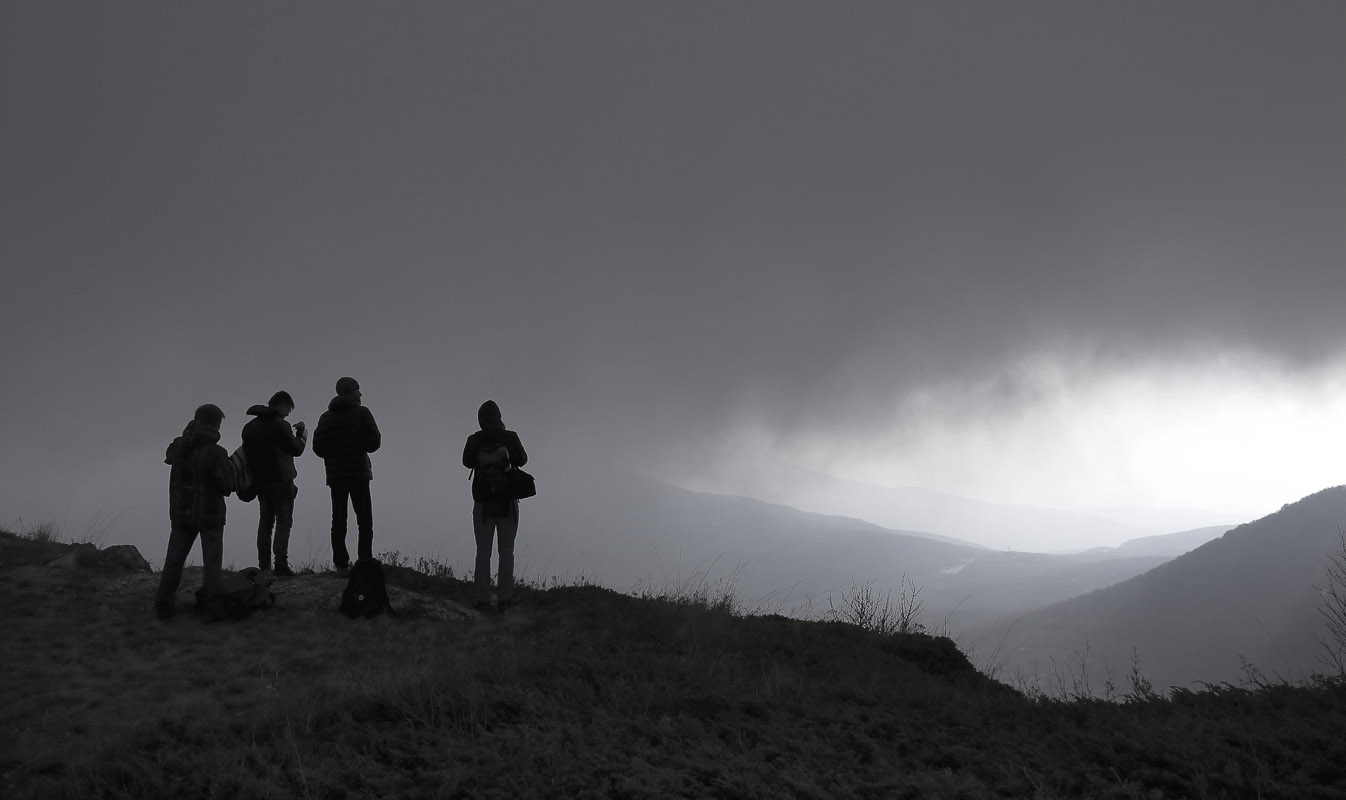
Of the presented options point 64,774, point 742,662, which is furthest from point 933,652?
point 64,774

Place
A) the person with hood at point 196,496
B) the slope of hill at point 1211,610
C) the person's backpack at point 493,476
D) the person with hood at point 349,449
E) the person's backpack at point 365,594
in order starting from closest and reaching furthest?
the person with hood at point 196,496, the person's backpack at point 365,594, the person's backpack at point 493,476, the person with hood at point 349,449, the slope of hill at point 1211,610

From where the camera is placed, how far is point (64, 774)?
4.52 metres

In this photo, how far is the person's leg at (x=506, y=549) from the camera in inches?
390

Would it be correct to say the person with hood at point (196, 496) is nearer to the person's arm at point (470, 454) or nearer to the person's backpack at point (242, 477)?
the person's backpack at point (242, 477)

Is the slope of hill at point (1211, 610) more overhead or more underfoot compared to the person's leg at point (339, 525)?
more underfoot

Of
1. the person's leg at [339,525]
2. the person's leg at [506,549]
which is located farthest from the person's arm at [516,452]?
the person's leg at [339,525]

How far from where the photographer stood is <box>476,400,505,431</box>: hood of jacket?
32.3ft

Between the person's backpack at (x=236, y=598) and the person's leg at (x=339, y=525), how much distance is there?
1.17 meters

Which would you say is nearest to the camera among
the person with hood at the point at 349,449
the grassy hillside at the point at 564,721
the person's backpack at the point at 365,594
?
the grassy hillside at the point at 564,721

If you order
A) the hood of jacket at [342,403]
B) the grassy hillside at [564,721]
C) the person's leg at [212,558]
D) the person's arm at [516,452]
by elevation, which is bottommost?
the grassy hillside at [564,721]

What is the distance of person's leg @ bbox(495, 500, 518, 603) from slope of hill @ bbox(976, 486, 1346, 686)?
264ft

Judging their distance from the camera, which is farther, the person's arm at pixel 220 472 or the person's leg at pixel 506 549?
the person's leg at pixel 506 549

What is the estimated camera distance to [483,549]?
990cm

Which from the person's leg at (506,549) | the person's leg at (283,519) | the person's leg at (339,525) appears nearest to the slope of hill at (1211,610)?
the person's leg at (506,549)
